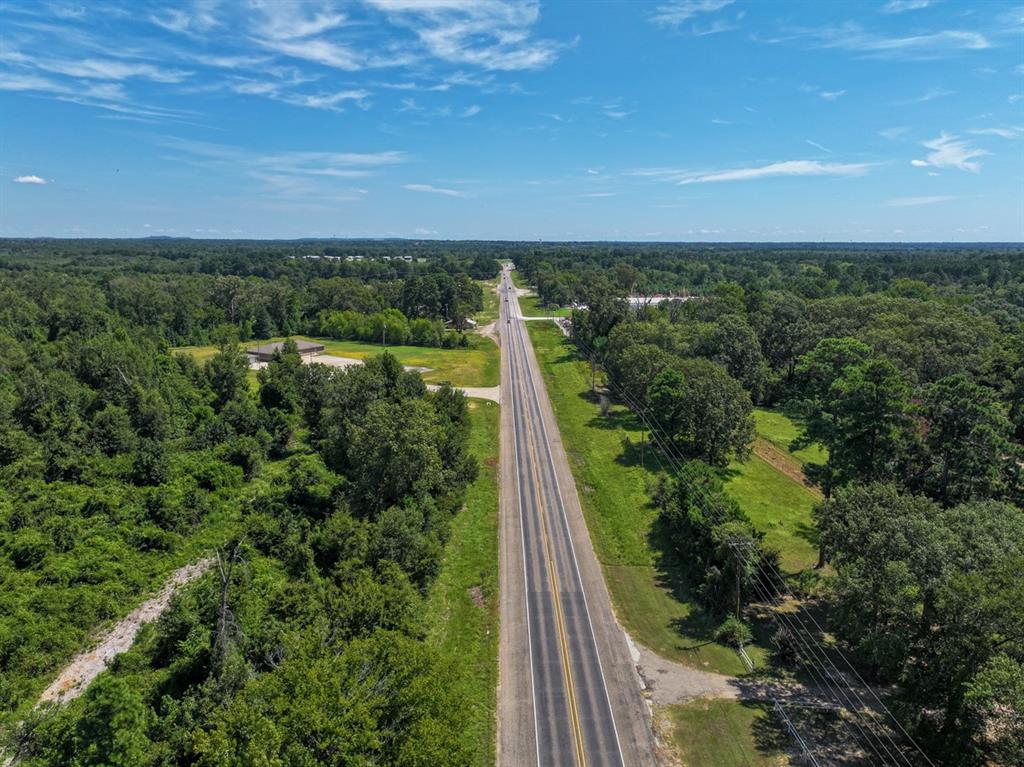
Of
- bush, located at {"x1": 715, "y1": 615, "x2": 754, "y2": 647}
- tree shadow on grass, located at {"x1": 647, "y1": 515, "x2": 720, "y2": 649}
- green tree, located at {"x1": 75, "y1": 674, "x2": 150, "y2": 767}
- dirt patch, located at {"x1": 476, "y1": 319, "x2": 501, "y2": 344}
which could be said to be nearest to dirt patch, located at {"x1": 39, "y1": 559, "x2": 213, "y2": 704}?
green tree, located at {"x1": 75, "y1": 674, "x2": 150, "y2": 767}

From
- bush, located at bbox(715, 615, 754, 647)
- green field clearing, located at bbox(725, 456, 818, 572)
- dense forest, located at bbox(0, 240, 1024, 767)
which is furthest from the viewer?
green field clearing, located at bbox(725, 456, 818, 572)

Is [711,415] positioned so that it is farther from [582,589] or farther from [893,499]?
[582,589]

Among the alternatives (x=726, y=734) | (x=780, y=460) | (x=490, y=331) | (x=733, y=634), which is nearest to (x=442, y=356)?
(x=490, y=331)

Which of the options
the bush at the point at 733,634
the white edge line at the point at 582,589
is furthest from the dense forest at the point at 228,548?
the bush at the point at 733,634

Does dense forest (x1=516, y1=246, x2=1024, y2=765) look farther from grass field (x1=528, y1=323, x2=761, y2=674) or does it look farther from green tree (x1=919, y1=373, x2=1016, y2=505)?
grass field (x1=528, y1=323, x2=761, y2=674)

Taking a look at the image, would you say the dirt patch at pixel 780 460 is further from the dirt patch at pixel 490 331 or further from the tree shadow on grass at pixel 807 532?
the dirt patch at pixel 490 331

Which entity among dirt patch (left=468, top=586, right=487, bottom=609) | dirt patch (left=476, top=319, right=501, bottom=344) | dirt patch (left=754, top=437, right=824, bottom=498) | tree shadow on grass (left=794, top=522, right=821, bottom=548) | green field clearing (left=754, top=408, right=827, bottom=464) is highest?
dirt patch (left=476, top=319, right=501, bottom=344)

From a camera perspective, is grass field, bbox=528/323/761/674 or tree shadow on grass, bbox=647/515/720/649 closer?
grass field, bbox=528/323/761/674
